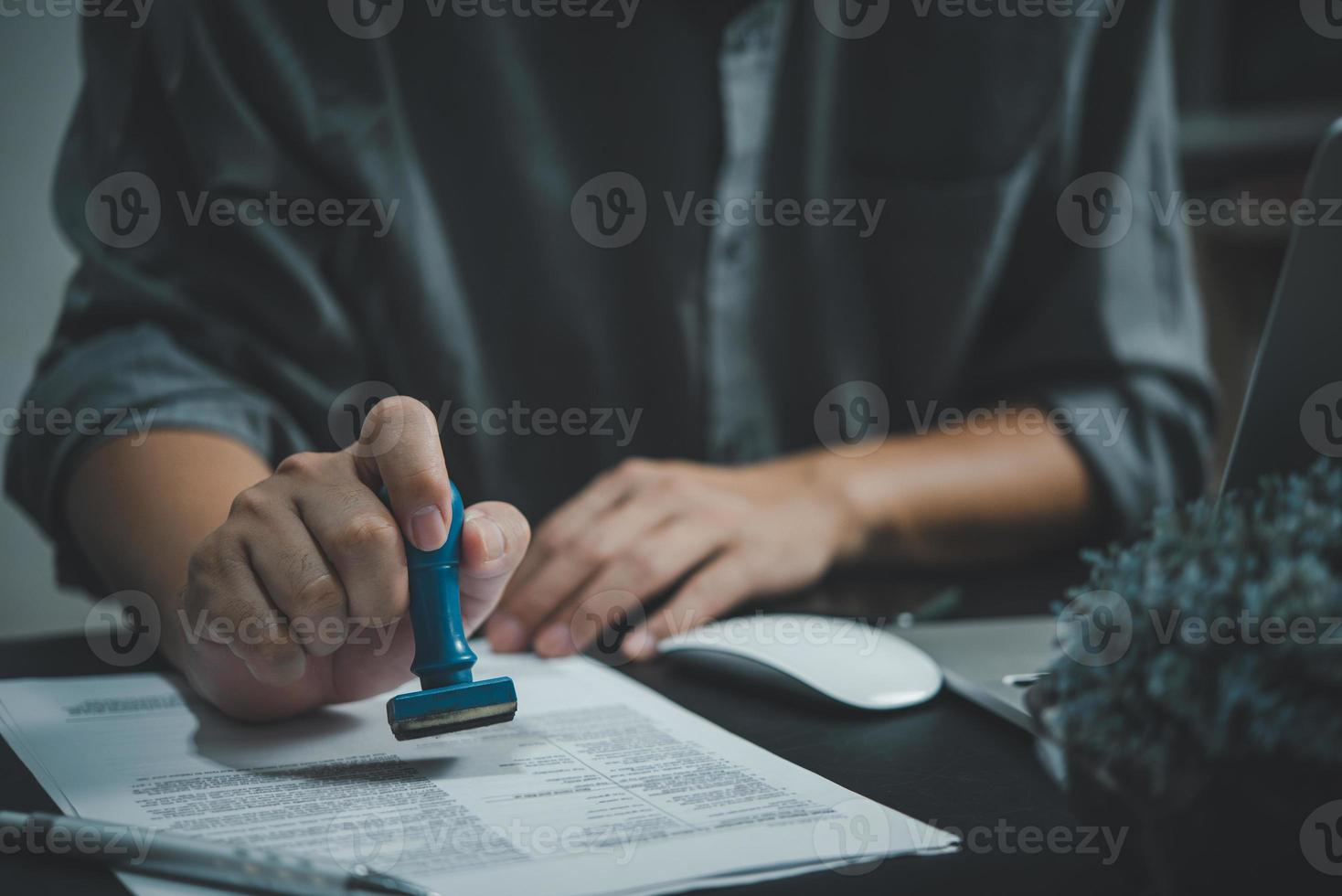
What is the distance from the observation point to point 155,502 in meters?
0.57

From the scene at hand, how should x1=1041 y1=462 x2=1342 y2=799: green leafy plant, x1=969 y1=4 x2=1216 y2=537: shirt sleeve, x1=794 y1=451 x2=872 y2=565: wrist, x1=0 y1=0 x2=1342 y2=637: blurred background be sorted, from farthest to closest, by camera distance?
x1=0 y1=0 x2=1342 y2=637: blurred background, x1=969 y1=4 x2=1216 y2=537: shirt sleeve, x1=794 y1=451 x2=872 y2=565: wrist, x1=1041 y1=462 x2=1342 y2=799: green leafy plant

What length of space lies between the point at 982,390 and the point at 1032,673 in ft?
1.72

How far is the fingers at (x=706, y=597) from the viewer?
57 cm

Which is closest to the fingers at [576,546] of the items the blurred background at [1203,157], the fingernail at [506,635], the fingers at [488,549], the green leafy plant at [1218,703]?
the fingernail at [506,635]

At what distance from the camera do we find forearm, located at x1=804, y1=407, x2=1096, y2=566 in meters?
0.80

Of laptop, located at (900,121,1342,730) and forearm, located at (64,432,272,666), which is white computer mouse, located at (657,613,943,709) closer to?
laptop, located at (900,121,1342,730)

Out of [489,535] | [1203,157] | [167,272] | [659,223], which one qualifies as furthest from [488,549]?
[1203,157]

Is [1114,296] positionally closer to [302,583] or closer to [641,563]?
[641,563]

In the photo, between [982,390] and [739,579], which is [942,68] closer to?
[982,390]

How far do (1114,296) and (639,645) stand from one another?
0.59 metres

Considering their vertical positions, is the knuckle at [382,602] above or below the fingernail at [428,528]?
below

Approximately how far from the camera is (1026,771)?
40 centimetres

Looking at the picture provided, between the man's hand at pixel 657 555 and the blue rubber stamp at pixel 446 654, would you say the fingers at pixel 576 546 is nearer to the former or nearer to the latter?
the man's hand at pixel 657 555

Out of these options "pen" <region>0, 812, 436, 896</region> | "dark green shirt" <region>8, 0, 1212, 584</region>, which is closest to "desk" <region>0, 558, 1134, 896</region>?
"pen" <region>0, 812, 436, 896</region>
